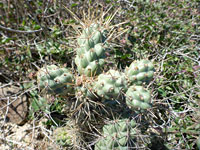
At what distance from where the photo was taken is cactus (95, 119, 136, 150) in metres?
1.42

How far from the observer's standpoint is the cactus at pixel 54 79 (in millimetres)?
1314

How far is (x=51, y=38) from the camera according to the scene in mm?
2455

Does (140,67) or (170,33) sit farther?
(170,33)

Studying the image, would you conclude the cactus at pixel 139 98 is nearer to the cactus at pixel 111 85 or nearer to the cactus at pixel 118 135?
the cactus at pixel 111 85

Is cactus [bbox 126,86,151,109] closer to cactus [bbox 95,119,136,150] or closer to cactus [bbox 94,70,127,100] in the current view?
cactus [bbox 94,70,127,100]

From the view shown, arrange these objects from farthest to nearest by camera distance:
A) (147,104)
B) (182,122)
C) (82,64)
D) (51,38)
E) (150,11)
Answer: (150,11) < (51,38) < (182,122) < (82,64) < (147,104)

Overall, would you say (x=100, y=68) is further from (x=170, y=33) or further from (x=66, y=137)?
(x=170, y=33)

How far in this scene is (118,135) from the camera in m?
1.43

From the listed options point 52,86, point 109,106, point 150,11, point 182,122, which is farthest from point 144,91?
point 150,11

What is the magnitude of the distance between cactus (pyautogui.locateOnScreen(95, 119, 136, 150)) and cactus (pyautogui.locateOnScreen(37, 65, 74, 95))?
0.52 metres

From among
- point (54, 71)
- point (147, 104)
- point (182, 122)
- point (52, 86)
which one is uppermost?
point (54, 71)

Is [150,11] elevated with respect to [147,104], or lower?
elevated


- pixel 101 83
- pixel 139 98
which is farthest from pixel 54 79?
pixel 139 98

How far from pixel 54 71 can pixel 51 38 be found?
127 cm
